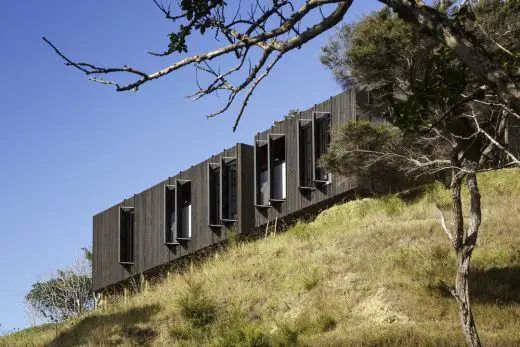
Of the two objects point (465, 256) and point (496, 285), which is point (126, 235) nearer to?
point (496, 285)

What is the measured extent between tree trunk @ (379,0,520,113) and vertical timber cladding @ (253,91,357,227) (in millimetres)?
20769

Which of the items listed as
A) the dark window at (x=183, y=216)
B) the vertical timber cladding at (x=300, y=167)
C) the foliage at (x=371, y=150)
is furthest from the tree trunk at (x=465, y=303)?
the dark window at (x=183, y=216)

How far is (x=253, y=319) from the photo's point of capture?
19.5m

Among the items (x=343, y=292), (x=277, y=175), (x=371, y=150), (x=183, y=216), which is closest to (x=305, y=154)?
(x=277, y=175)

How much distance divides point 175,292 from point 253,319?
13.9 feet

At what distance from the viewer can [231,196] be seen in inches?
1342

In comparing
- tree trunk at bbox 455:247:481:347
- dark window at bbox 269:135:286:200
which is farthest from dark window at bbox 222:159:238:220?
tree trunk at bbox 455:247:481:347

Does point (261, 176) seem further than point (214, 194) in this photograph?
No

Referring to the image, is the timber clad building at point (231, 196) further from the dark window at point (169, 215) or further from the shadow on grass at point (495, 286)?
the shadow on grass at point (495, 286)

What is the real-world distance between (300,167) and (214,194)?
5.49 metres

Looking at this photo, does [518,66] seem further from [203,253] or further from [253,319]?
[203,253]

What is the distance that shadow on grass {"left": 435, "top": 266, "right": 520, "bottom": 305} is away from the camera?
678 inches

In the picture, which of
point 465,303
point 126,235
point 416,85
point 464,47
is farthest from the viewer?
point 126,235

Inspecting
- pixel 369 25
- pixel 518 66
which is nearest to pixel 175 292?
pixel 369 25
